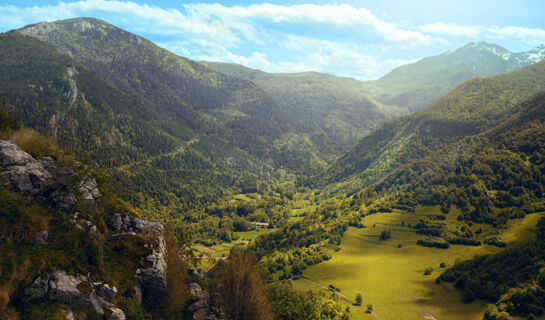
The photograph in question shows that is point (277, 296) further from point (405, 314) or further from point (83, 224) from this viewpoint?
point (405, 314)

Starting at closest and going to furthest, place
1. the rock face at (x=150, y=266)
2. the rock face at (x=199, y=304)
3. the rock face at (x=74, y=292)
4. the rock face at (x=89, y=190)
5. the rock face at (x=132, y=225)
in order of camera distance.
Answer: the rock face at (x=74, y=292)
the rock face at (x=89, y=190)
the rock face at (x=150, y=266)
the rock face at (x=132, y=225)
the rock face at (x=199, y=304)

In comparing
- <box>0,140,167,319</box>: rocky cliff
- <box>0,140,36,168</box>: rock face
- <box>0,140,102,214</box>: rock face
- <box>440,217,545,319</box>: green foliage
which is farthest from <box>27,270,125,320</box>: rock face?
<box>440,217,545,319</box>: green foliage

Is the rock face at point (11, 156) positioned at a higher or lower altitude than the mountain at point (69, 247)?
higher

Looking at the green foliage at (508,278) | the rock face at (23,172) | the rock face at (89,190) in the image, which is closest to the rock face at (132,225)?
the rock face at (89,190)

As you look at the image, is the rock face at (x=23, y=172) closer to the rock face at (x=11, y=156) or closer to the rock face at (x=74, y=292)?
the rock face at (x=11, y=156)

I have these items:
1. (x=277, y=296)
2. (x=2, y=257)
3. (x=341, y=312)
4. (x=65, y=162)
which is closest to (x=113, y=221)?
(x=65, y=162)

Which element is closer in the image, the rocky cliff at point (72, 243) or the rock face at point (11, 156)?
the rocky cliff at point (72, 243)
